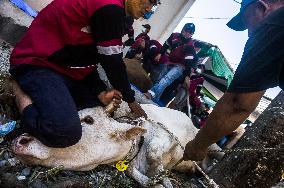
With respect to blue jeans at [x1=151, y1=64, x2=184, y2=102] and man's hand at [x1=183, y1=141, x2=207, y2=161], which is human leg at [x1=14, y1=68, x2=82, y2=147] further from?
blue jeans at [x1=151, y1=64, x2=184, y2=102]

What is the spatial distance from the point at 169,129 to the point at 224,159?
0.67 metres

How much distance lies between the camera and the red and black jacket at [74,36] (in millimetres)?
2992

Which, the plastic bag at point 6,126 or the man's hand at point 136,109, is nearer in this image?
the plastic bag at point 6,126

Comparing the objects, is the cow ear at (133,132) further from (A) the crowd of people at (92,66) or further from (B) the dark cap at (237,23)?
(B) the dark cap at (237,23)

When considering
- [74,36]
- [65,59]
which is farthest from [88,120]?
[74,36]

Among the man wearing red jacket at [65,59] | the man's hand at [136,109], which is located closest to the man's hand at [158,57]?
the man's hand at [136,109]

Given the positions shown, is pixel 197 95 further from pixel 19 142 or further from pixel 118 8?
pixel 19 142

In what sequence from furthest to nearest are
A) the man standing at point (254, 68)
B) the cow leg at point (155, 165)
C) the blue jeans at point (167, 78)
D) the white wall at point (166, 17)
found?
1. the white wall at point (166, 17)
2. the blue jeans at point (167, 78)
3. the cow leg at point (155, 165)
4. the man standing at point (254, 68)

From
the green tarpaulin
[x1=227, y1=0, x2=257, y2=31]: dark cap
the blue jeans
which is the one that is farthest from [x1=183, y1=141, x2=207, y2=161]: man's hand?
the green tarpaulin

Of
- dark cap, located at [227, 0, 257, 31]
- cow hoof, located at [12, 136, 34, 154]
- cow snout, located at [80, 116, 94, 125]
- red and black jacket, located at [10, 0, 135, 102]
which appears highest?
dark cap, located at [227, 0, 257, 31]

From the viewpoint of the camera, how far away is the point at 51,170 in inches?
105

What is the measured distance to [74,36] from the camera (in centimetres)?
308

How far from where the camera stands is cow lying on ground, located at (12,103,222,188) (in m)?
2.69

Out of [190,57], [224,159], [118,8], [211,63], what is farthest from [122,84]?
[211,63]
